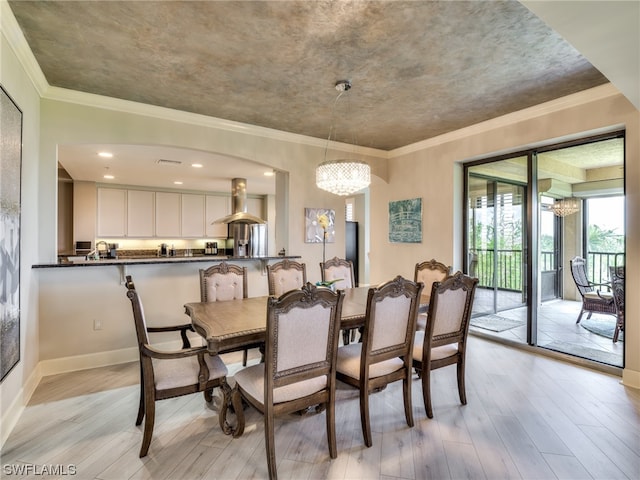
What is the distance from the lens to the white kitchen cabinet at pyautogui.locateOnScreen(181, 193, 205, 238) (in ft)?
26.1

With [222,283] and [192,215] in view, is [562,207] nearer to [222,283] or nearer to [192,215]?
[222,283]

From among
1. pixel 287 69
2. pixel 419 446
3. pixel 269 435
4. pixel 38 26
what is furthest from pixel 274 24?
pixel 419 446

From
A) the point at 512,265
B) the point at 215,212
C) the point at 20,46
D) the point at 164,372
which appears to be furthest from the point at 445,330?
the point at 215,212

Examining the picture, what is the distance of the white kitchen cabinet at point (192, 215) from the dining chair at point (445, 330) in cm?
670

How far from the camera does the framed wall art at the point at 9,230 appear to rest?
2094 mm

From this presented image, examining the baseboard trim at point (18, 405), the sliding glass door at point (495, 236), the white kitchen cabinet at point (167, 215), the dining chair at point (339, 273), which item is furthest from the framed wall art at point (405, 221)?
the white kitchen cabinet at point (167, 215)

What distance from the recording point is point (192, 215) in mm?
8039

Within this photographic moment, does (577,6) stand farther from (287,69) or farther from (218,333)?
(218,333)

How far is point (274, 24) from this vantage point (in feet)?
7.20

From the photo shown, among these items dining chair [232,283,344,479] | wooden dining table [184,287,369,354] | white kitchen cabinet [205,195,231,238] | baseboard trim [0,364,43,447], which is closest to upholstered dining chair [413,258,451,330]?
wooden dining table [184,287,369,354]

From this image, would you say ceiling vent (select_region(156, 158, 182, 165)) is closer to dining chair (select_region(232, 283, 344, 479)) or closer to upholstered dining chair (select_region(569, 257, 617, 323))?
dining chair (select_region(232, 283, 344, 479))

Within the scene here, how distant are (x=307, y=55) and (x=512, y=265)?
12.2 ft

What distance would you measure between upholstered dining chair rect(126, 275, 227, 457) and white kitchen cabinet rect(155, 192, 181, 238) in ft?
20.2

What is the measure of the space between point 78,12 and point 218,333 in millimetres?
2213
